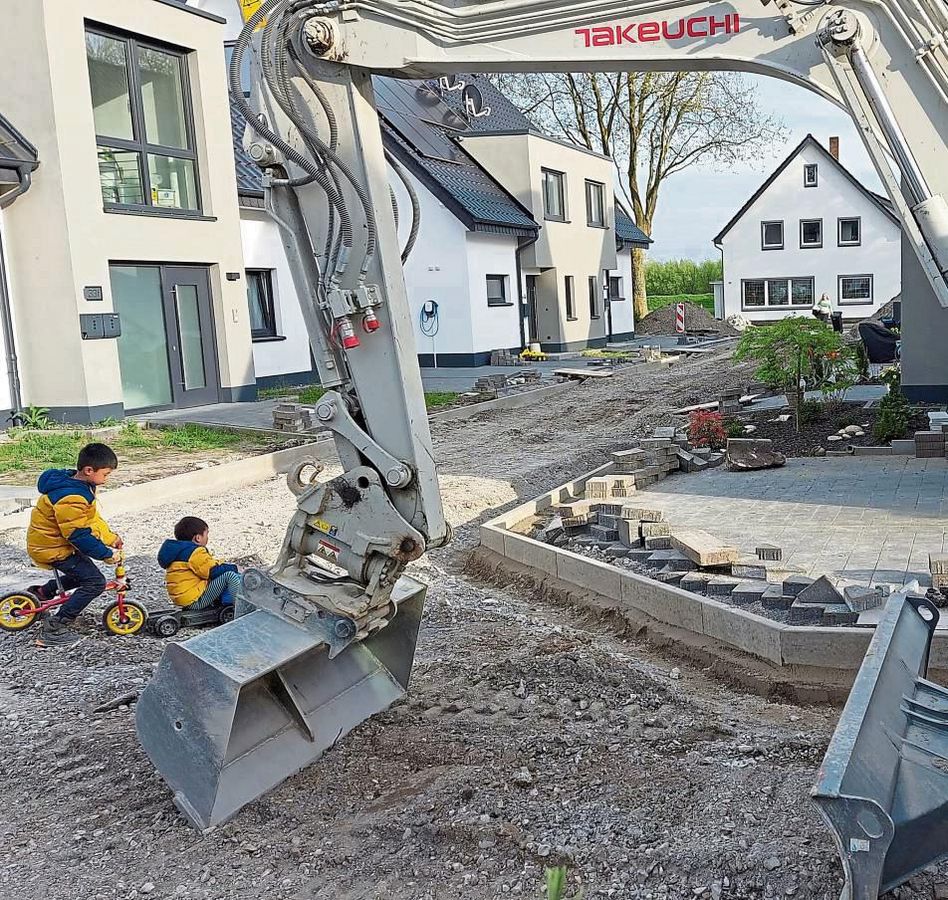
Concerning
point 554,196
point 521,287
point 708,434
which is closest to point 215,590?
point 708,434

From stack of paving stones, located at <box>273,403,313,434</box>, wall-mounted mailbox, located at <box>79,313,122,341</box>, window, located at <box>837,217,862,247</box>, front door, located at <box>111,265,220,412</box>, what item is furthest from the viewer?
window, located at <box>837,217,862,247</box>

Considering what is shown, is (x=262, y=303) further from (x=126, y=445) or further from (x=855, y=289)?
(x=855, y=289)

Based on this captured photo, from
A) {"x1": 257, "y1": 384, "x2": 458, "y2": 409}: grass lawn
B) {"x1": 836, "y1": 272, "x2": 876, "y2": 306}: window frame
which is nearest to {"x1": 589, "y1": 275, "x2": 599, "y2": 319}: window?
{"x1": 257, "y1": 384, "x2": 458, "y2": 409}: grass lawn

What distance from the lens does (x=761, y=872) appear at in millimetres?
3752

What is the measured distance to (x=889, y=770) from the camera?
10.8 ft

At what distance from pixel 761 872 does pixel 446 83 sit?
92.6 feet

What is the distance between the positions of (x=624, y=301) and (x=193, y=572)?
115ft

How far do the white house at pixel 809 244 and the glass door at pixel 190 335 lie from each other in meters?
36.0

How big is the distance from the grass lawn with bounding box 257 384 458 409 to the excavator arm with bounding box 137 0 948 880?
13742 mm

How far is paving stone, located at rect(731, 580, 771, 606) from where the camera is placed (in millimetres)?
6656

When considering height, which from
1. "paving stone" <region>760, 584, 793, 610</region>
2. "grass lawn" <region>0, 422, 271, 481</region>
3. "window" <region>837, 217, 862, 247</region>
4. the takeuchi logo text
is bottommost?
"paving stone" <region>760, 584, 793, 610</region>

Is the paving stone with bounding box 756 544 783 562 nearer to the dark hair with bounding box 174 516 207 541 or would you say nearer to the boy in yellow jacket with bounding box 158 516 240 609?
the boy in yellow jacket with bounding box 158 516 240 609

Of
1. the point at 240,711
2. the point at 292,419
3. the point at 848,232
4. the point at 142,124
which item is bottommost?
the point at 240,711

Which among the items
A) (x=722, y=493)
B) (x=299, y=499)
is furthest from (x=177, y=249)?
(x=299, y=499)
